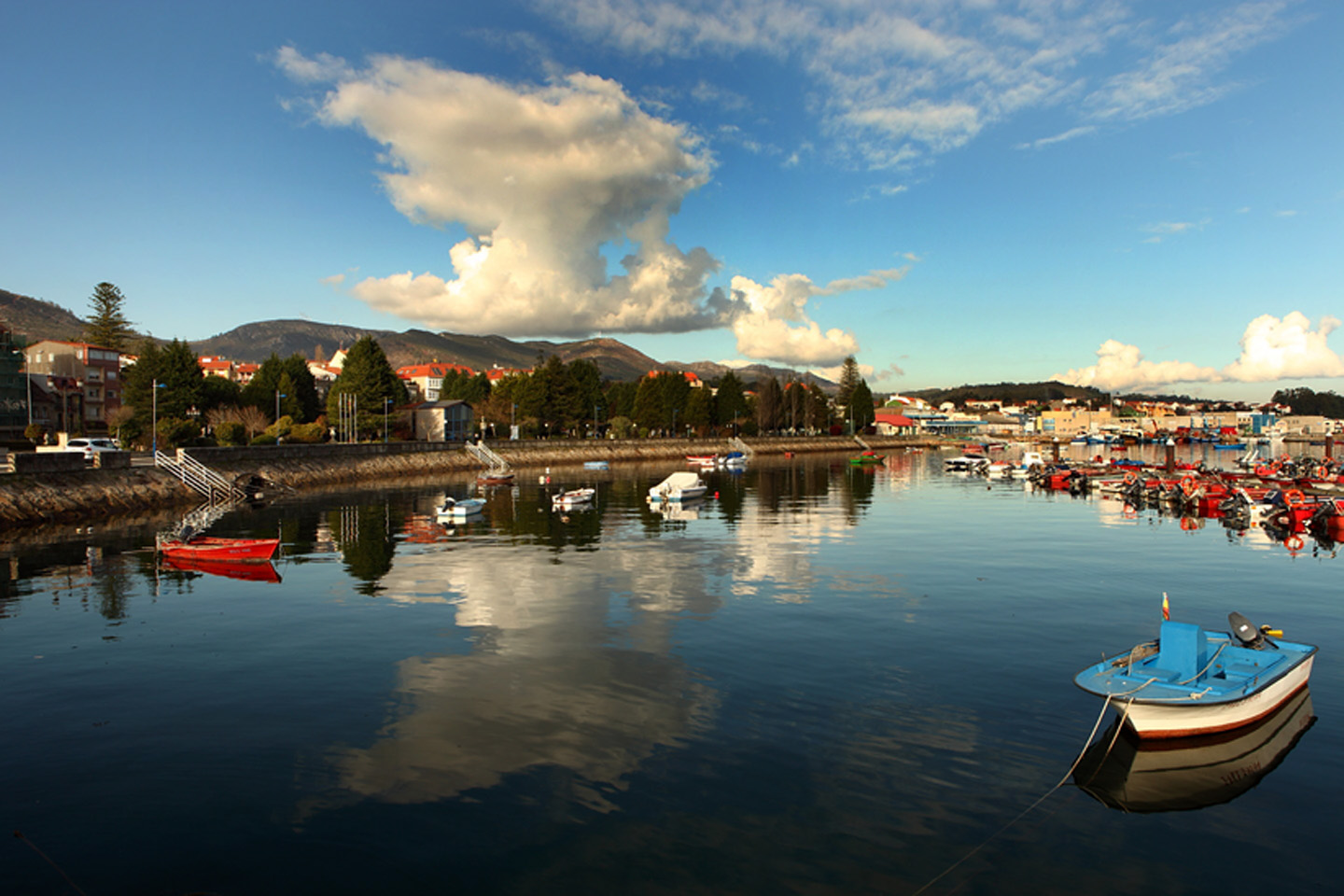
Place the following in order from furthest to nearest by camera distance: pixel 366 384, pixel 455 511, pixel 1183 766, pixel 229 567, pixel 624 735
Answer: pixel 366 384 < pixel 455 511 < pixel 229 567 < pixel 624 735 < pixel 1183 766

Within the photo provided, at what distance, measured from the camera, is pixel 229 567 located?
118 feet

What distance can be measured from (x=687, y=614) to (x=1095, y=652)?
12.5 meters

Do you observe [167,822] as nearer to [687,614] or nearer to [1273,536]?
[687,614]

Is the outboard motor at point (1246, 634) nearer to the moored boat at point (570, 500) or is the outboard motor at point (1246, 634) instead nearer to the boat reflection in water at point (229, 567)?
the boat reflection in water at point (229, 567)

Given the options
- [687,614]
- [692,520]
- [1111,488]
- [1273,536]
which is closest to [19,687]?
[687,614]

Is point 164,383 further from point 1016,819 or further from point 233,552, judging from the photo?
point 1016,819

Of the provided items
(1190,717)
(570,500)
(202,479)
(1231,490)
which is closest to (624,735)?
(1190,717)

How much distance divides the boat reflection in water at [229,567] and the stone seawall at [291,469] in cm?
2223

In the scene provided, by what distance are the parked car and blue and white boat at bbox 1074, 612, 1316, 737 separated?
2753 inches

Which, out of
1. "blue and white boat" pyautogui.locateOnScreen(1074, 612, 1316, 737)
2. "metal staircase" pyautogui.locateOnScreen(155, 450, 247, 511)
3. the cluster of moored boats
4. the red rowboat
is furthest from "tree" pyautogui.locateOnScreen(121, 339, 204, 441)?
the cluster of moored boats

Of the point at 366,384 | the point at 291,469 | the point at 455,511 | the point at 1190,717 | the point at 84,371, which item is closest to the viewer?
the point at 1190,717

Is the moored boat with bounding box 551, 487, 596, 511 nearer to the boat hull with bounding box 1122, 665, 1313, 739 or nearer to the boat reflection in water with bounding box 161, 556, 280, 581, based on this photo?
the boat reflection in water with bounding box 161, 556, 280, 581

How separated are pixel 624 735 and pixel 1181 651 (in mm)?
11834

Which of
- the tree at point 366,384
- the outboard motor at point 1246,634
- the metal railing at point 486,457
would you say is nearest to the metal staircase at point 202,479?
the metal railing at point 486,457
